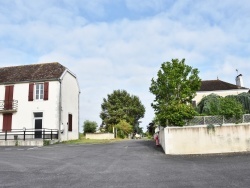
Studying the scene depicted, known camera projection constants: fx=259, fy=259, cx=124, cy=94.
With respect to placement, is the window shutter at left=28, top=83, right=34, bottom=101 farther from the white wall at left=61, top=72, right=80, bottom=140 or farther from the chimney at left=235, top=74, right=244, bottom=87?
→ the chimney at left=235, top=74, right=244, bottom=87

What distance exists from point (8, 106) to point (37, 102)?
2.99 m

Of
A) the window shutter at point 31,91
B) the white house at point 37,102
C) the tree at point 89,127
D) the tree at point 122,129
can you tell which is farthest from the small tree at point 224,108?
the tree at point 122,129

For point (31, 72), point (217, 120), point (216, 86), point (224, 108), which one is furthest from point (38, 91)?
point (216, 86)

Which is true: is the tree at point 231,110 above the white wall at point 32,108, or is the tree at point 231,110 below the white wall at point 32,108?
below

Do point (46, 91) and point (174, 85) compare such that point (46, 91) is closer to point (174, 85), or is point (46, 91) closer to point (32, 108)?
point (32, 108)

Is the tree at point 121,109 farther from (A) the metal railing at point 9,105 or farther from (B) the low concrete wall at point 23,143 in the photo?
(B) the low concrete wall at point 23,143

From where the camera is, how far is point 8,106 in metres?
25.3

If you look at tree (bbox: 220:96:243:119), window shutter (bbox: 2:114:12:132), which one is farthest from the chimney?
window shutter (bbox: 2:114:12:132)

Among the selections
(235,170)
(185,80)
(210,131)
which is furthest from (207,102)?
(235,170)

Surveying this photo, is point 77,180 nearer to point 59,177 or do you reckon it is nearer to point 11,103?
point 59,177

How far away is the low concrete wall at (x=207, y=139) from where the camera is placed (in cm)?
1363

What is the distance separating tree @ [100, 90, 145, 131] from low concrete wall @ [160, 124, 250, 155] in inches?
1361

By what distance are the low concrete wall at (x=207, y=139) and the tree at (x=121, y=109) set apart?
34.6 meters

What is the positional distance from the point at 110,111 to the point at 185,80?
34078mm
